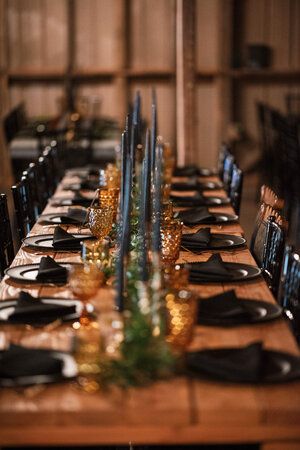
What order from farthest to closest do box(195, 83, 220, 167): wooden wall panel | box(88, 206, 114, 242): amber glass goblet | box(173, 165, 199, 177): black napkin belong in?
box(195, 83, 220, 167): wooden wall panel, box(173, 165, 199, 177): black napkin, box(88, 206, 114, 242): amber glass goblet

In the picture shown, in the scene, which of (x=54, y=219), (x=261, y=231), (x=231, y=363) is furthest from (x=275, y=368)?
(x=54, y=219)

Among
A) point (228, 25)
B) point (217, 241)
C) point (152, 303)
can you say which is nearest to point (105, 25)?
point (228, 25)

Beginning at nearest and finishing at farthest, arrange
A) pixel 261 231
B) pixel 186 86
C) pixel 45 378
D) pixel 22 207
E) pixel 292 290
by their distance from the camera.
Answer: pixel 45 378 < pixel 292 290 < pixel 261 231 < pixel 22 207 < pixel 186 86

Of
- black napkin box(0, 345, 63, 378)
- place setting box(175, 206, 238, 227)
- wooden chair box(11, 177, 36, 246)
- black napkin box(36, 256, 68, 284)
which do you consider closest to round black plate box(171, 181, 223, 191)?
place setting box(175, 206, 238, 227)

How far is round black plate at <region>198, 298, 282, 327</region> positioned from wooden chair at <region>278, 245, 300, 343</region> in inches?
7.7

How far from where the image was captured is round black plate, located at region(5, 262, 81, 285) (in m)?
3.40

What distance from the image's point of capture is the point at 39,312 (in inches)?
113

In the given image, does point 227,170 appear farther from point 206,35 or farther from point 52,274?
point 206,35

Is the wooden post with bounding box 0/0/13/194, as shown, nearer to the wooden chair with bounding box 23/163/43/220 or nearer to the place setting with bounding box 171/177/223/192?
the place setting with bounding box 171/177/223/192

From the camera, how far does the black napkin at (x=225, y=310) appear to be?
284cm

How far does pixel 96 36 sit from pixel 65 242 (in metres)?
7.27

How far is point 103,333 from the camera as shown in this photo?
229 centimetres

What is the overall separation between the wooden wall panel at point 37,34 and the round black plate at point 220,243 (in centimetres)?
708

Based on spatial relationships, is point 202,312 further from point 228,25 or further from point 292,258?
point 228,25
